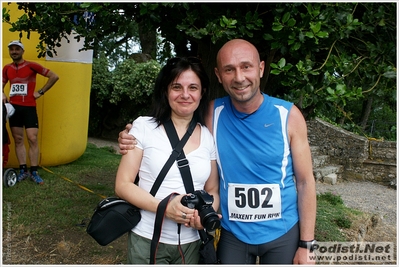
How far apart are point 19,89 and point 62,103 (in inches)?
43.6

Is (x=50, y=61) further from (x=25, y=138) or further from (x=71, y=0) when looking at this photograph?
(x=71, y=0)

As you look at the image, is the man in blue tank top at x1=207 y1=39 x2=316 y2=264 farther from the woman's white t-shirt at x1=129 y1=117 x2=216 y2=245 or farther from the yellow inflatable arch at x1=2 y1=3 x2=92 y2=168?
the yellow inflatable arch at x1=2 y1=3 x2=92 y2=168

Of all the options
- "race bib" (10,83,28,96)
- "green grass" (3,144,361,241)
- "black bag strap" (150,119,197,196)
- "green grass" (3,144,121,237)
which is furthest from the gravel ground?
"race bib" (10,83,28,96)

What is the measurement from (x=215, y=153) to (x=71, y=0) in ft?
4.59

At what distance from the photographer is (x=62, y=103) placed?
22.8 ft

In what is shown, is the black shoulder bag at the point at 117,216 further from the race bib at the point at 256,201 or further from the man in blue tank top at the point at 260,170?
the race bib at the point at 256,201

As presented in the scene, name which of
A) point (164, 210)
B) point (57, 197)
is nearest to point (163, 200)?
point (164, 210)

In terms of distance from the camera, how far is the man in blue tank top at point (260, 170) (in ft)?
6.75

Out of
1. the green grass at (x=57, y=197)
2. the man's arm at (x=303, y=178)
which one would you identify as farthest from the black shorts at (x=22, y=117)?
the man's arm at (x=303, y=178)

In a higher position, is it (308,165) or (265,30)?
(265,30)

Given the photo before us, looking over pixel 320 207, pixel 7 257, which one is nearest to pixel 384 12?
pixel 7 257

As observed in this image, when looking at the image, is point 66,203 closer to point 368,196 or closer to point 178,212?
point 178,212

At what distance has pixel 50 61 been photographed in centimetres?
666

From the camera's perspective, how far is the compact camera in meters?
1.81
